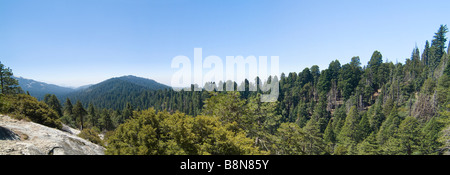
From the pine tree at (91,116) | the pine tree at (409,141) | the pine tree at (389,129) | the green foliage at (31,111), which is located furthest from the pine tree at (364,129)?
the pine tree at (91,116)

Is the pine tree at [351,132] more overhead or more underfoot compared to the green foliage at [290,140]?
more underfoot

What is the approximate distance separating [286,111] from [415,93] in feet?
145

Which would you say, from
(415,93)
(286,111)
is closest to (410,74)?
(415,93)

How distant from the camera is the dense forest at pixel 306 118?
10.1 m

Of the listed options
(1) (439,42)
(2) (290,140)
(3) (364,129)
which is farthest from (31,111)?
(1) (439,42)

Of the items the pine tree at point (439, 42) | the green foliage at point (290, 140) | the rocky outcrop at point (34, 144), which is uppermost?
the pine tree at point (439, 42)

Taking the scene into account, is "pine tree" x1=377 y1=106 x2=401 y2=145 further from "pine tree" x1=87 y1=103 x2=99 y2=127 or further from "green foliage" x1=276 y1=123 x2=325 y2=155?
"pine tree" x1=87 y1=103 x2=99 y2=127

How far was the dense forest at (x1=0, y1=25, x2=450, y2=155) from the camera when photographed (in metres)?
10.1

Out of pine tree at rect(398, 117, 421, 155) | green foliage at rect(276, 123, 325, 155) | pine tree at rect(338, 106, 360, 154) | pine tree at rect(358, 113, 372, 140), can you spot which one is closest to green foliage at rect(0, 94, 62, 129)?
green foliage at rect(276, 123, 325, 155)

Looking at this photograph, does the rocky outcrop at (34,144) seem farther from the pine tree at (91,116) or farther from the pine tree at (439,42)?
the pine tree at (439,42)

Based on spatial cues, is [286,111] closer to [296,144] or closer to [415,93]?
[415,93]

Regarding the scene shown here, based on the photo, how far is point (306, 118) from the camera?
67750 millimetres

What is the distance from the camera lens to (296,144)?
1473cm

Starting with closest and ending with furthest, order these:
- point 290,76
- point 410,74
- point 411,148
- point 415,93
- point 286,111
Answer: point 411,148, point 415,93, point 410,74, point 286,111, point 290,76
